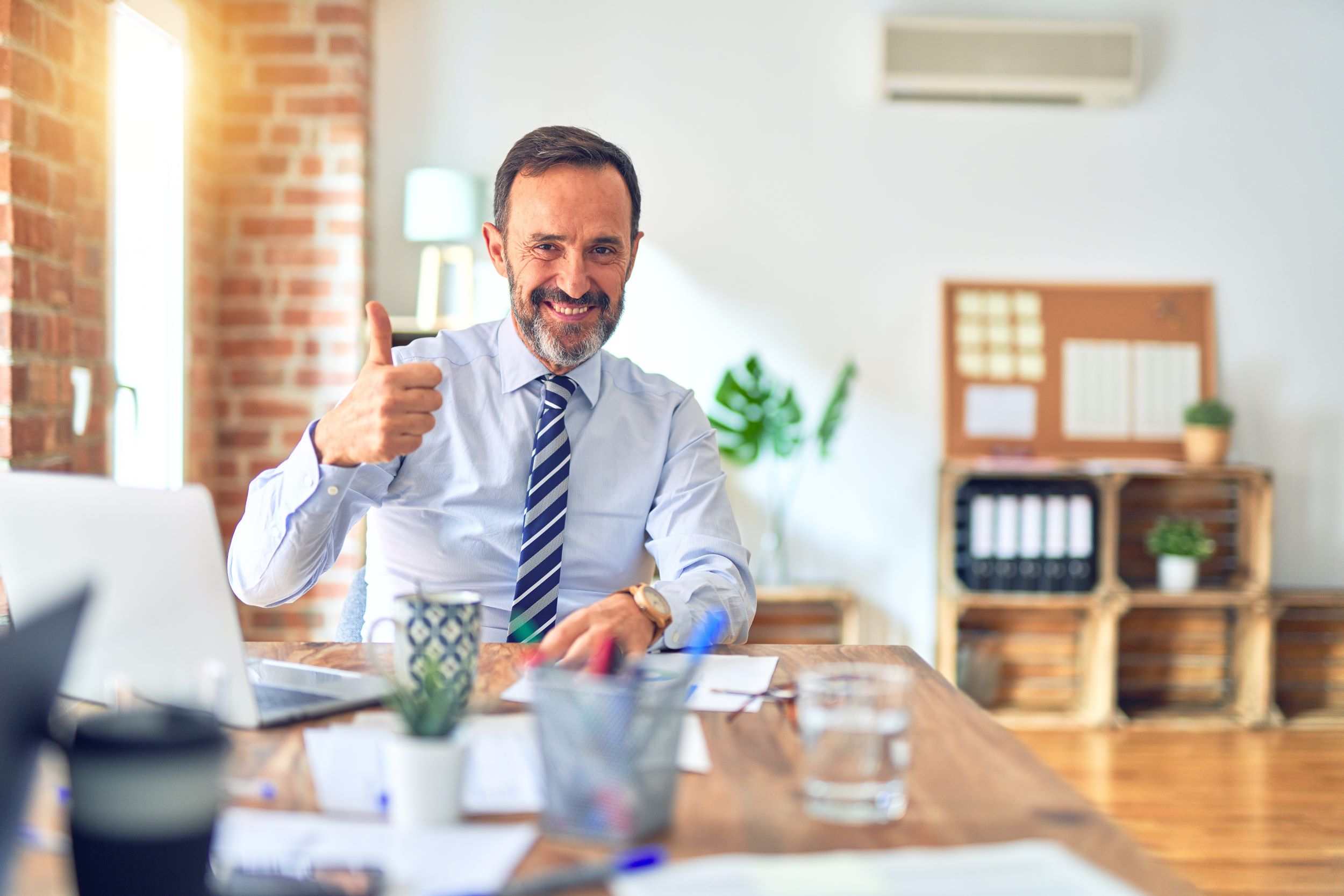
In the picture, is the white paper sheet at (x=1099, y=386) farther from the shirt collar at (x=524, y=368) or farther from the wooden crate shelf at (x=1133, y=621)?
the shirt collar at (x=524, y=368)

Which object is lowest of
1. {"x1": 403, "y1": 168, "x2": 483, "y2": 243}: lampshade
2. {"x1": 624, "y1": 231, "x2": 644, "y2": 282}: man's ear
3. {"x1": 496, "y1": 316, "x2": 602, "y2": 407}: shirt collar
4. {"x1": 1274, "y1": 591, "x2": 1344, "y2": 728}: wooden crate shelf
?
{"x1": 1274, "y1": 591, "x2": 1344, "y2": 728}: wooden crate shelf

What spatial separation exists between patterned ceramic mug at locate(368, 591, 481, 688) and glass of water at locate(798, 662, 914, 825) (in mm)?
362

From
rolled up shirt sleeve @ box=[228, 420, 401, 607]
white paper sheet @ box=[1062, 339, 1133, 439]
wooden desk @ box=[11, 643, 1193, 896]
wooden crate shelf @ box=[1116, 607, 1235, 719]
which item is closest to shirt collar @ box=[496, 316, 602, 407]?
rolled up shirt sleeve @ box=[228, 420, 401, 607]

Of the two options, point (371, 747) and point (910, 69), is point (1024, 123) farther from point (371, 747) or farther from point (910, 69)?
point (371, 747)

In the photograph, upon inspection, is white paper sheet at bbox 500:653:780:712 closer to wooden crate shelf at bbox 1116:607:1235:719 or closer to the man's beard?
the man's beard

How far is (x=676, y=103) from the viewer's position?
3852mm

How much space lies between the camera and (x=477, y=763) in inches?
35.8

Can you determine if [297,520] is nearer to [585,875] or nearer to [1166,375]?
[585,875]

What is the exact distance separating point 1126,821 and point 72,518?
270 centimetres

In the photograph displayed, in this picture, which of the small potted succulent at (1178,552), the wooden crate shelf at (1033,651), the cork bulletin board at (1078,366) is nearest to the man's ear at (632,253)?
the cork bulletin board at (1078,366)

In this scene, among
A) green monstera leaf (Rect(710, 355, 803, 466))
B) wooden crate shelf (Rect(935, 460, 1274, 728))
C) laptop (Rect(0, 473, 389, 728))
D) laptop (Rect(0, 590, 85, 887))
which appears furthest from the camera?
wooden crate shelf (Rect(935, 460, 1274, 728))

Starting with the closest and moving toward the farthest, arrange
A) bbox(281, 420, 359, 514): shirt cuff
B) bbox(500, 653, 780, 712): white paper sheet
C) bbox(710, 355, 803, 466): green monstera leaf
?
bbox(500, 653, 780, 712): white paper sheet, bbox(281, 420, 359, 514): shirt cuff, bbox(710, 355, 803, 466): green monstera leaf

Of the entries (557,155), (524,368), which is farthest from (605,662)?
(557,155)

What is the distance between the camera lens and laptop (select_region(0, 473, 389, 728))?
0.90 metres
